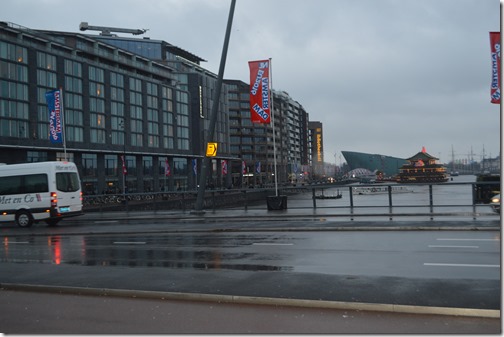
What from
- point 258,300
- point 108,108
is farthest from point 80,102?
point 258,300

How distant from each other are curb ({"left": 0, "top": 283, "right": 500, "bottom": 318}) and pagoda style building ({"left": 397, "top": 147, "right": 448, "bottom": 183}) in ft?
304

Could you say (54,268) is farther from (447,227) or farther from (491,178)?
(491,178)

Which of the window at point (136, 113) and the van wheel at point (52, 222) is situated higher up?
the window at point (136, 113)

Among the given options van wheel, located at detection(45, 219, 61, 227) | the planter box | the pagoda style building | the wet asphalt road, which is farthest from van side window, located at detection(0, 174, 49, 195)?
the pagoda style building

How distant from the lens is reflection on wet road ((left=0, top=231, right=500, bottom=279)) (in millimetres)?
9453

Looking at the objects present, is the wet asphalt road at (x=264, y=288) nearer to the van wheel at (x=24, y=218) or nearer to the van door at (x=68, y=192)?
the van door at (x=68, y=192)

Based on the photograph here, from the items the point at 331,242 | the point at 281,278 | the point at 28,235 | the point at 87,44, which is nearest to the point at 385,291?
the point at 281,278

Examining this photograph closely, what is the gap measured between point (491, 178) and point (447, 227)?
21.7 metres

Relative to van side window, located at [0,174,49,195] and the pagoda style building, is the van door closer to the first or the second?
van side window, located at [0,174,49,195]

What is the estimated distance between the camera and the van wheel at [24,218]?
23.5m

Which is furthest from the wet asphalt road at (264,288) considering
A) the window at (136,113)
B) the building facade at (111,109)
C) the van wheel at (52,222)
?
the window at (136,113)

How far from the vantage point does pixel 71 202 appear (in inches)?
939

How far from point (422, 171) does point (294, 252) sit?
96.0 metres

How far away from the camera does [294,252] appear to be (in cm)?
1190
